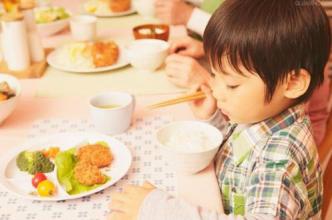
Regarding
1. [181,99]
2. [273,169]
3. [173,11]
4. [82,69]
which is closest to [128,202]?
[273,169]

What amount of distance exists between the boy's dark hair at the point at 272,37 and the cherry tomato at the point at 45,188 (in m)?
0.43

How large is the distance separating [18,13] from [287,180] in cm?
100

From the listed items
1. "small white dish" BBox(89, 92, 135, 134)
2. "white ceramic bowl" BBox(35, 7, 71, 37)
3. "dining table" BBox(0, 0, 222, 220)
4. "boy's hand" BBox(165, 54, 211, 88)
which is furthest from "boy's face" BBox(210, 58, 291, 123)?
"white ceramic bowl" BBox(35, 7, 71, 37)

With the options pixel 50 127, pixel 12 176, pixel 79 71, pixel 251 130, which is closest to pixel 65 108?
pixel 50 127

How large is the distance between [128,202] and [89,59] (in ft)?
2.54

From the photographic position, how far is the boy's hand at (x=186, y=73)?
1.36 metres

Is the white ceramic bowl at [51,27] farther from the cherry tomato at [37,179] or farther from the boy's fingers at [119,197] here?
the boy's fingers at [119,197]

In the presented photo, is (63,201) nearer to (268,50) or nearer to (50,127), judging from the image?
(50,127)

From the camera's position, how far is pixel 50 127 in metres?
1.15

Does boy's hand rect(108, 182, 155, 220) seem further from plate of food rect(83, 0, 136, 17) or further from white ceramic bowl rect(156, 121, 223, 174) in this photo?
plate of food rect(83, 0, 136, 17)

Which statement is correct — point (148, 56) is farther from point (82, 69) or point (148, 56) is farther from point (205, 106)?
point (205, 106)

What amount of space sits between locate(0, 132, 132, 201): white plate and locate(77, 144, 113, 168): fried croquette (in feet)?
0.06

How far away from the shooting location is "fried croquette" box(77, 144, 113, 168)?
96cm

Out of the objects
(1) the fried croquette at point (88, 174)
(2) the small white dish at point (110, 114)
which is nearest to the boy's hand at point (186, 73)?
(2) the small white dish at point (110, 114)
